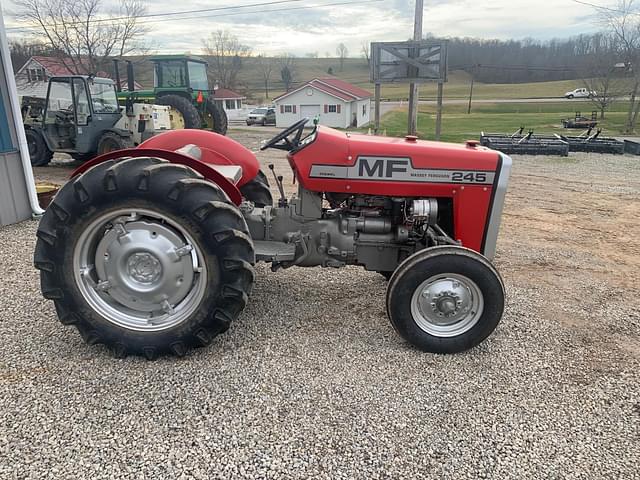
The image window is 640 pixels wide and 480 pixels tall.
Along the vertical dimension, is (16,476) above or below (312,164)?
below

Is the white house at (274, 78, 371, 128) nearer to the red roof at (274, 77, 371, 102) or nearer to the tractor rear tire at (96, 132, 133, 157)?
the red roof at (274, 77, 371, 102)

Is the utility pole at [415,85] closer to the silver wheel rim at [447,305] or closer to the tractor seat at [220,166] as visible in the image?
the tractor seat at [220,166]

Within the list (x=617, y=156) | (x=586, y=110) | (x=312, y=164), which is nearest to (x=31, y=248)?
(x=312, y=164)

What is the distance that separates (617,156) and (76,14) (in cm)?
2679

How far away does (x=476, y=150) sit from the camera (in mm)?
3447

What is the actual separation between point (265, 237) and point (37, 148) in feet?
31.8

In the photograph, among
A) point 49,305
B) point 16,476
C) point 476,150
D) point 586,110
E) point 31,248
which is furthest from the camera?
point 586,110

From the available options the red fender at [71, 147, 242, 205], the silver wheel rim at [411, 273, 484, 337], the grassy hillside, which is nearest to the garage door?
the grassy hillside

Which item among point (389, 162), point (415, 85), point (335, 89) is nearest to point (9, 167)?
point (389, 162)

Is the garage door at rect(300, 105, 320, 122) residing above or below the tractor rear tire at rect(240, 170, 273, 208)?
below

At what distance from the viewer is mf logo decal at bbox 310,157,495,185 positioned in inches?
132

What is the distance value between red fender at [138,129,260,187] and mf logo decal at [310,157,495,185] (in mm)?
1004

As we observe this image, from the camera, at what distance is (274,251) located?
11.7 feet

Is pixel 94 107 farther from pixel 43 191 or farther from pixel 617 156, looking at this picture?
pixel 617 156
